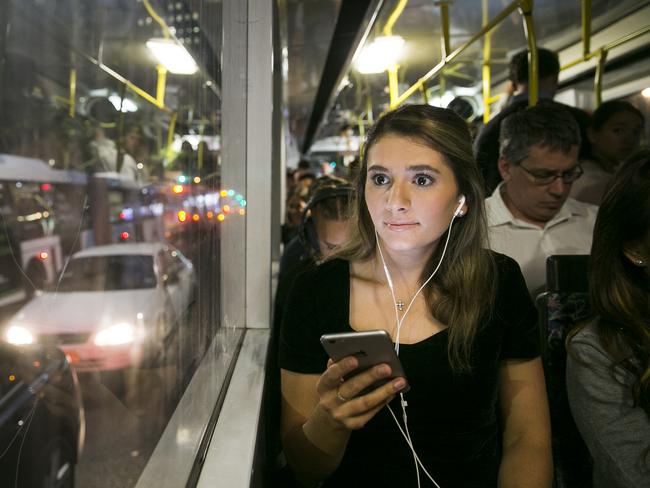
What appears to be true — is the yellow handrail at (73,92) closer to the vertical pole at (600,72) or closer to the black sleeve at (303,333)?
the black sleeve at (303,333)

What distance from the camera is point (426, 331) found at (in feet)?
5.04

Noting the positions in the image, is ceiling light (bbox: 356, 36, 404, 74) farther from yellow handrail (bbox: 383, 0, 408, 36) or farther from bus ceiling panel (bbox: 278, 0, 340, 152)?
bus ceiling panel (bbox: 278, 0, 340, 152)

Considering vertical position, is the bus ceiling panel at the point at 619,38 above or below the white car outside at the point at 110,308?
above

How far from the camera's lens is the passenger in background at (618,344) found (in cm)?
Answer: 148

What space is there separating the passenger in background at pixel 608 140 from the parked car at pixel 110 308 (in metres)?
2.46

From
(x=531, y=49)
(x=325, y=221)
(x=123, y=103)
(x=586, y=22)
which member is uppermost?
(x=586, y=22)

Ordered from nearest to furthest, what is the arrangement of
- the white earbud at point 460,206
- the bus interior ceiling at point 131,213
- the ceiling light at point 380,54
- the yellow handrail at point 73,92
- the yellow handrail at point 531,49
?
the bus interior ceiling at point 131,213, the yellow handrail at point 73,92, the white earbud at point 460,206, the yellow handrail at point 531,49, the ceiling light at point 380,54

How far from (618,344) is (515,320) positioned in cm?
26

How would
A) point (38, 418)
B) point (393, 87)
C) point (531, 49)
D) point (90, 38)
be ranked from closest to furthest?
point (38, 418) → point (90, 38) → point (531, 49) → point (393, 87)

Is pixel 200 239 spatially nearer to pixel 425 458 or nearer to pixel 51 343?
pixel 425 458

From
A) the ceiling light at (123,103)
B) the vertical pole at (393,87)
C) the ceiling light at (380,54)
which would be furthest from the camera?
the ceiling light at (380,54)

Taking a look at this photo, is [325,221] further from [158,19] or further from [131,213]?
[131,213]

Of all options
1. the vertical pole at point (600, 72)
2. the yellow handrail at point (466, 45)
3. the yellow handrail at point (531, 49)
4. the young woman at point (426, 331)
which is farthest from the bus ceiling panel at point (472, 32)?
the young woman at point (426, 331)

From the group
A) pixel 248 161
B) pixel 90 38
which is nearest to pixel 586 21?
pixel 248 161
